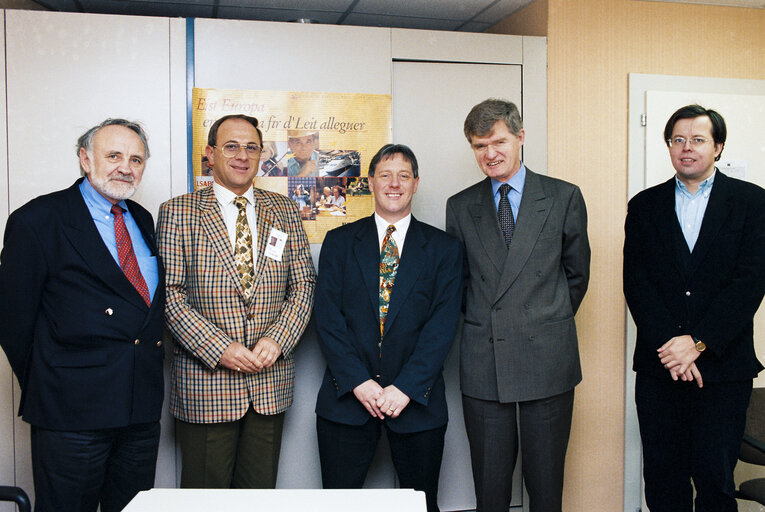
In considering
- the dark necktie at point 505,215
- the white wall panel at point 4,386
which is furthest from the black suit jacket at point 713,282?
the white wall panel at point 4,386

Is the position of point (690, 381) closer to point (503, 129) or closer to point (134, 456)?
point (503, 129)

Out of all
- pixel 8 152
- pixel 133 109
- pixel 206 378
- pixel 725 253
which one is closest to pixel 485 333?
pixel 725 253

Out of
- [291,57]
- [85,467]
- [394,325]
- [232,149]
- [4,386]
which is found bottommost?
[85,467]

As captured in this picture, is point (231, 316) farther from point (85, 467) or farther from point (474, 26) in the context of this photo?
point (474, 26)

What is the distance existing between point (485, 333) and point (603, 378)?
1146 millimetres

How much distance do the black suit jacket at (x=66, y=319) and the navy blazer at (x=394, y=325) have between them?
30.6 inches

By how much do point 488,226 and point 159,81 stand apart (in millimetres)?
1752

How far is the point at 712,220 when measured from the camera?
95.4 inches

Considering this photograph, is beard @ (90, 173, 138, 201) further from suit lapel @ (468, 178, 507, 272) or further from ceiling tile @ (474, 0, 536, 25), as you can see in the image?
ceiling tile @ (474, 0, 536, 25)

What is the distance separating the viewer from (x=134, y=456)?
220cm

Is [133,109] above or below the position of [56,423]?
above

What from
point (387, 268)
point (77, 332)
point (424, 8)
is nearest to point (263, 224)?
point (387, 268)

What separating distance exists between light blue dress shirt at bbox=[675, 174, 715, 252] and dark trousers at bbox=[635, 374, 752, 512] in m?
0.62

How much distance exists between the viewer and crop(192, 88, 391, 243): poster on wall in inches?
118
